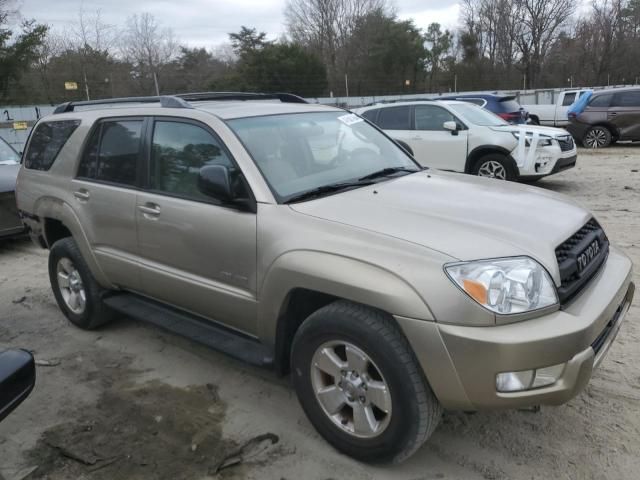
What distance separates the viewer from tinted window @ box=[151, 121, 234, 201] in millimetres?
3252

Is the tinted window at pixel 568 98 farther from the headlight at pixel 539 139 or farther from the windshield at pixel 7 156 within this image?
the windshield at pixel 7 156

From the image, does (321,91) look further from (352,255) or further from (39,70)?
(352,255)

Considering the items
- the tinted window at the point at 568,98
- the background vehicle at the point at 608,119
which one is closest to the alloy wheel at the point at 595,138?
the background vehicle at the point at 608,119

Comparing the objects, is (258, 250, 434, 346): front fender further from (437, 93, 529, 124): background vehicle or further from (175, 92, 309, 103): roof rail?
(437, 93, 529, 124): background vehicle

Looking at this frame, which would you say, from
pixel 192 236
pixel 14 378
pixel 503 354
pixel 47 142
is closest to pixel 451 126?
pixel 47 142

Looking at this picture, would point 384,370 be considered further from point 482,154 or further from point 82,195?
point 482,154

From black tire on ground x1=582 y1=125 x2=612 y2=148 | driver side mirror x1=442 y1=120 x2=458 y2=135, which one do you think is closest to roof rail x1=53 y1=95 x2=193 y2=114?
driver side mirror x1=442 y1=120 x2=458 y2=135

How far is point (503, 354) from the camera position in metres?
2.17

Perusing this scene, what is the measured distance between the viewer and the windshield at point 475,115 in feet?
31.1

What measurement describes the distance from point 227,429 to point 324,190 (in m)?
1.49

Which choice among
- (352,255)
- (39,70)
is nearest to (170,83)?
(39,70)

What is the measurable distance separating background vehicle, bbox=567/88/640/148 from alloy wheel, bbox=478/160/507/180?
23.1 feet

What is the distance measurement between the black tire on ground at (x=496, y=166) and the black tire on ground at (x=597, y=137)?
708 centimetres

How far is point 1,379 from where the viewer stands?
203cm
